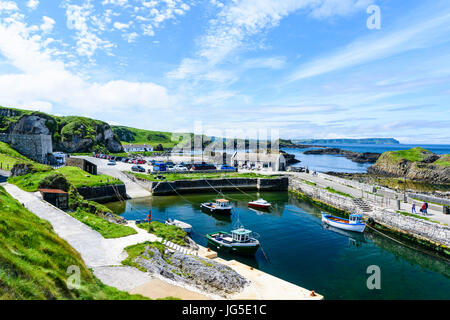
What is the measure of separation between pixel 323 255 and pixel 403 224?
1389 centimetres

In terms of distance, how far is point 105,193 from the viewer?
47.4 meters

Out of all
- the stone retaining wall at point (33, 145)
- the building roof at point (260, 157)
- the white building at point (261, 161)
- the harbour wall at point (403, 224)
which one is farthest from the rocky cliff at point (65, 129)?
the harbour wall at point (403, 224)

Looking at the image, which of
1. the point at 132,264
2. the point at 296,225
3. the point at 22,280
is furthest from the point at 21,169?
the point at 296,225

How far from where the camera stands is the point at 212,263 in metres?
19.2

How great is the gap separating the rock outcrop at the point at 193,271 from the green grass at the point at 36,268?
167 inches

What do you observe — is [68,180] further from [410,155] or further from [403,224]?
[410,155]

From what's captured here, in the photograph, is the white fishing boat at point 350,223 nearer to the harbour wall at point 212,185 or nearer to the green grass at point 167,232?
the green grass at point 167,232

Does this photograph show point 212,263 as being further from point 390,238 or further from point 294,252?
point 390,238

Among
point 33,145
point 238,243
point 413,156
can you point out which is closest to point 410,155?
point 413,156

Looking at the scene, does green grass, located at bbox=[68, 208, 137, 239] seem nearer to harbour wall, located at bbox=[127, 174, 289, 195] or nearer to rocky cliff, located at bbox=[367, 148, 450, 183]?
harbour wall, located at bbox=[127, 174, 289, 195]

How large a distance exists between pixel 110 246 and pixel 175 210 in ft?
79.1

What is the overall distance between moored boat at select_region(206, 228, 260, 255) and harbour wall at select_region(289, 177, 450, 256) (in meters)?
19.8
